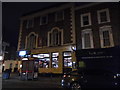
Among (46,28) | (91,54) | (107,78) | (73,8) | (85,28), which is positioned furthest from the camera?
(46,28)

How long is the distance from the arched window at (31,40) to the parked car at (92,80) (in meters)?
14.2

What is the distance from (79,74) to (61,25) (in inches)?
503

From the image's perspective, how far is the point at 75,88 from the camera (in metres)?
8.76

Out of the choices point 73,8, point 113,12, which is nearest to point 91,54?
point 113,12

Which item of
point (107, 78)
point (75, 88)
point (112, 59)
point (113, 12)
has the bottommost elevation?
point (75, 88)

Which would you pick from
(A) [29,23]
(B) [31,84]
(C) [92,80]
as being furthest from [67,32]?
(C) [92,80]

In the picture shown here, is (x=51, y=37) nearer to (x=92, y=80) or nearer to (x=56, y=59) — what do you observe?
(x=56, y=59)

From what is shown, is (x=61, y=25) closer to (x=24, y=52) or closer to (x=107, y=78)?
(x=24, y=52)

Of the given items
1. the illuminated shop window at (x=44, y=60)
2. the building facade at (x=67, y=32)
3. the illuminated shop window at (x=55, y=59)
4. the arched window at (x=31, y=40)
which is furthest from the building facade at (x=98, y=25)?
the arched window at (x=31, y=40)

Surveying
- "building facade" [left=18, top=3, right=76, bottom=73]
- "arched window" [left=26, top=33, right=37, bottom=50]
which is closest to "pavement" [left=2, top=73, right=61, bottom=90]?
"building facade" [left=18, top=3, right=76, bottom=73]

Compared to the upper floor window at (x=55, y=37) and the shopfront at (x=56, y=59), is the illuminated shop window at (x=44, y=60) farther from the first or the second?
the upper floor window at (x=55, y=37)

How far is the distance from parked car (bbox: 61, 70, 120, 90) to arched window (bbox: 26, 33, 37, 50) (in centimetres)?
1420

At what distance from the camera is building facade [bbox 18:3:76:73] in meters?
18.8

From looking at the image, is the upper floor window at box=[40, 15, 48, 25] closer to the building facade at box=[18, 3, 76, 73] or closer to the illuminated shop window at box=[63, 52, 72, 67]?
the building facade at box=[18, 3, 76, 73]
